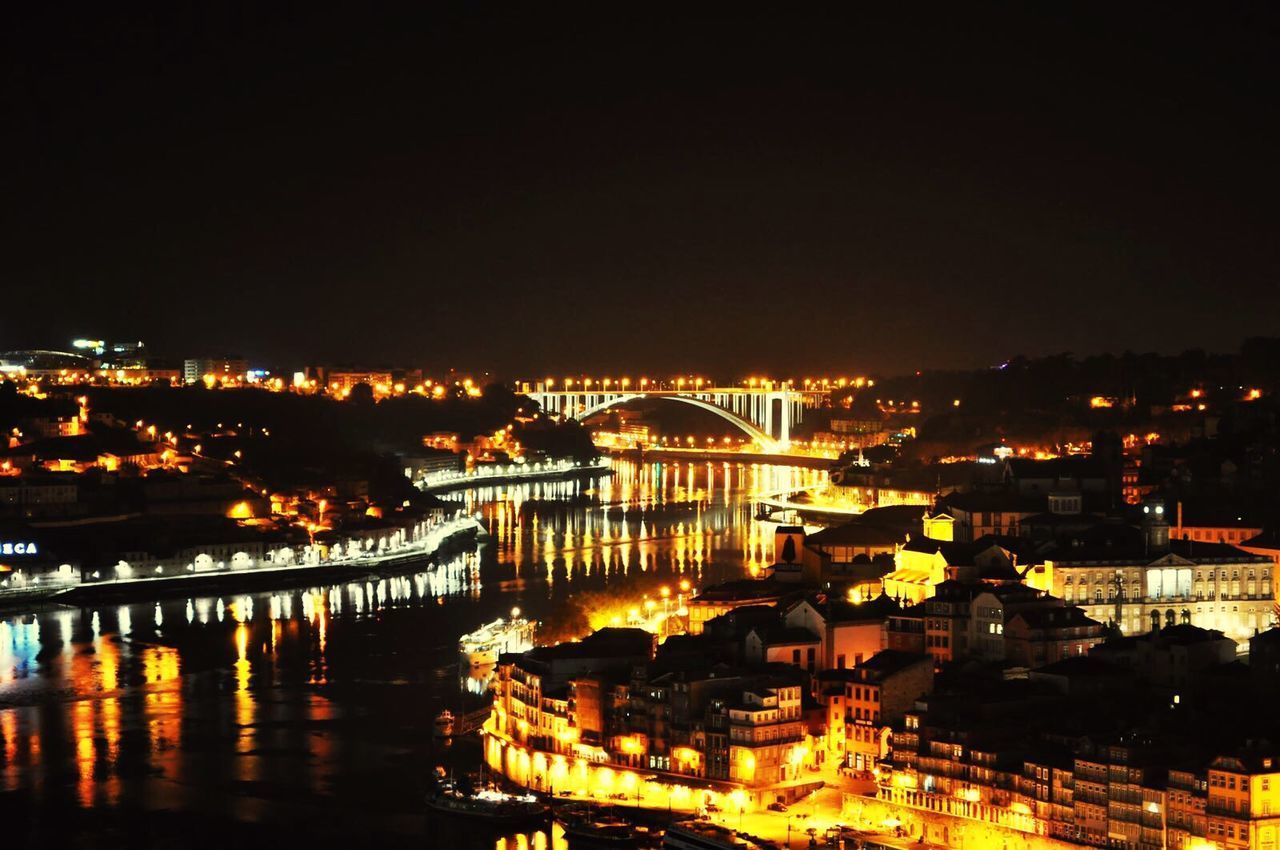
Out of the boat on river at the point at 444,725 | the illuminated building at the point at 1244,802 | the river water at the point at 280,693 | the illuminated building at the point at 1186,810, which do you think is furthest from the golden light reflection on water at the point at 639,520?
the illuminated building at the point at 1244,802

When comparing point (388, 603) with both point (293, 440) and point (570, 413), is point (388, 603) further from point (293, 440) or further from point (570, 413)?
point (570, 413)

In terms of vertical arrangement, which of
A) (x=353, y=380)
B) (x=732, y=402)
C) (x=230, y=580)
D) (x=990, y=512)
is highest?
(x=353, y=380)

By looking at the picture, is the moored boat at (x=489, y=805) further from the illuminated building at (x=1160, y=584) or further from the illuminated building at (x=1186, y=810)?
the illuminated building at (x=1160, y=584)

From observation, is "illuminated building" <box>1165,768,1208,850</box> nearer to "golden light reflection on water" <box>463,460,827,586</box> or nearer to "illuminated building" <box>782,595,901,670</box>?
"illuminated building" <box>782,595,901,670</box>

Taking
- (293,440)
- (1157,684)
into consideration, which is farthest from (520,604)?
(293,440)

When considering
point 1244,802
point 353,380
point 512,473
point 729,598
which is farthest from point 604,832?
point 353,380

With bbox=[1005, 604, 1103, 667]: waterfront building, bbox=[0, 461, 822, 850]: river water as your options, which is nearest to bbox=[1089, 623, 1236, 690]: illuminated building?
bbox=[1005, 604, 1103, 667]: waterfront building

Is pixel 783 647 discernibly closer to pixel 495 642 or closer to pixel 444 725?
pixel 444 725
